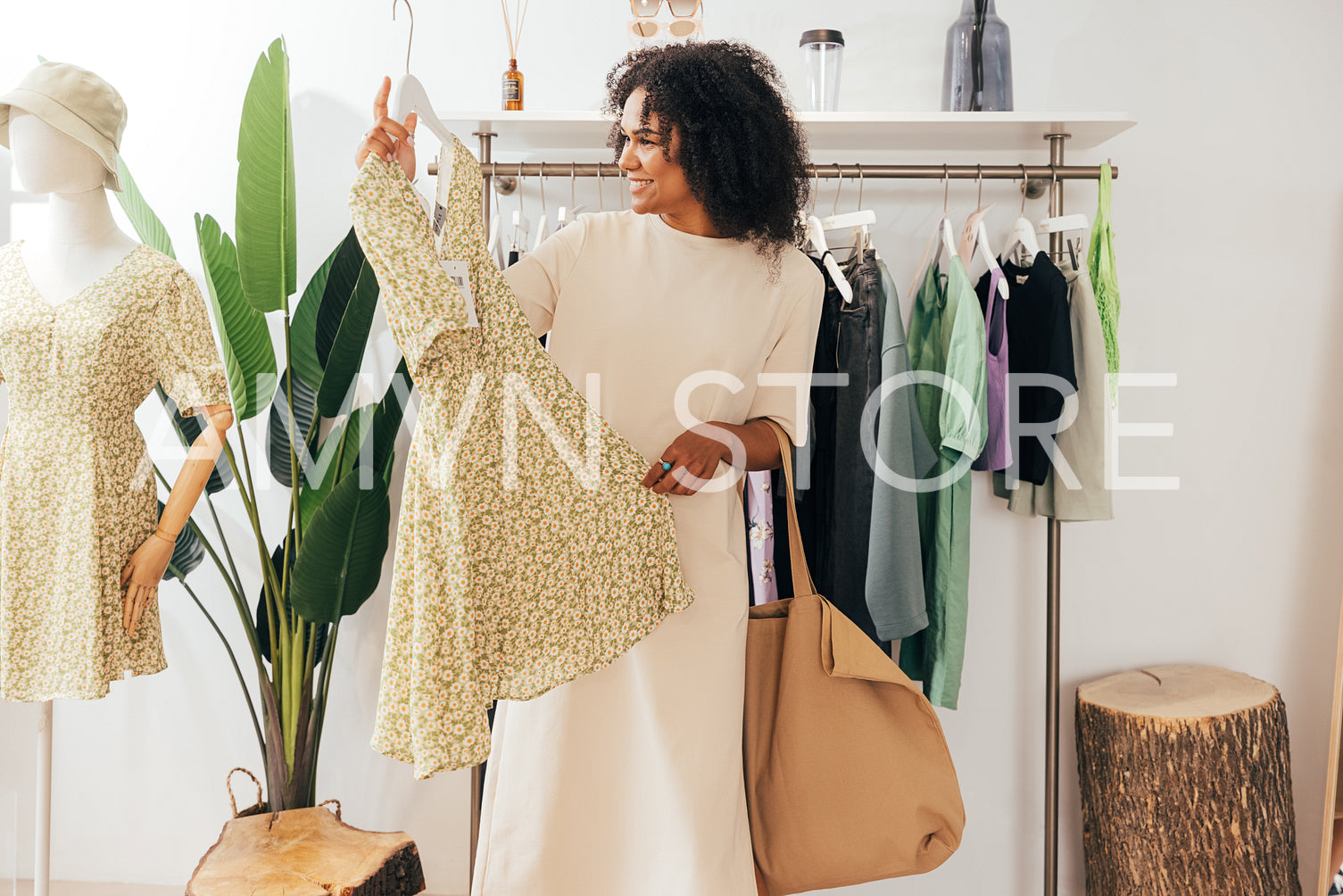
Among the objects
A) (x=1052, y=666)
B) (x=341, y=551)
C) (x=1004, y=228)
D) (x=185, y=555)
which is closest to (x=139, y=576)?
(x=341, y=551)

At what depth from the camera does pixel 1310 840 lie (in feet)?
6.91

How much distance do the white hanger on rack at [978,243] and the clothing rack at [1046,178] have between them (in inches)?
3.2

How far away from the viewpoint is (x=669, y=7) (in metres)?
1.74

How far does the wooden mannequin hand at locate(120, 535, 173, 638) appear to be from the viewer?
1.43 metres

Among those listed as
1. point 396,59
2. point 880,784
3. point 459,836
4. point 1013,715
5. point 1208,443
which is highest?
point 396,59

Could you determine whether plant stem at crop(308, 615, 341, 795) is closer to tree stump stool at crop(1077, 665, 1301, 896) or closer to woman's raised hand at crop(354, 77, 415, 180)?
woman's raised hand at crop(354, 77, 415, 180)

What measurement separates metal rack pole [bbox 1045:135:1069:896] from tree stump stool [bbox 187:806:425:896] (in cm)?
137

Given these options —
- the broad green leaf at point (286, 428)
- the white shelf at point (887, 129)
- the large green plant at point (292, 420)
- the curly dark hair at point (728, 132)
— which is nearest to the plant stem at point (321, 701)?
the large green plant at point (292, 420)

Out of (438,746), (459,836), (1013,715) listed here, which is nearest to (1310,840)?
(1013,715)

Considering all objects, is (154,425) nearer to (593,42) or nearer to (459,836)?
(459,836)

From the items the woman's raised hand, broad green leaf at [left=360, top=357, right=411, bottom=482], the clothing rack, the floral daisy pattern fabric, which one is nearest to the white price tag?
the floral daisy pattern fabric

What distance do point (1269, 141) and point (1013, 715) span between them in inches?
59.6

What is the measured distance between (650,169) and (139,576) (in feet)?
3.51

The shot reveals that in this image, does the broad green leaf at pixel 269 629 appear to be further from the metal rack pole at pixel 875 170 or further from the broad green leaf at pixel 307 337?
the metal rack pole at pixel 875 170
